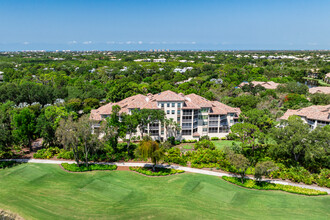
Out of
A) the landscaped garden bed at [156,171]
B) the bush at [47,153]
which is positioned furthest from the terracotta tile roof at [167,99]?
the landscaped garden bed at [156,171]

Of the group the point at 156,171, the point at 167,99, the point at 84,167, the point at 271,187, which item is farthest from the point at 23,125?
the point at 271,187

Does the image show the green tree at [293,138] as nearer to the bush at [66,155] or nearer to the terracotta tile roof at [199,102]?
the terracotta tile roof at [199,102]

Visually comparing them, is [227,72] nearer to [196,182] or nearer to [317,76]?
[317,76]

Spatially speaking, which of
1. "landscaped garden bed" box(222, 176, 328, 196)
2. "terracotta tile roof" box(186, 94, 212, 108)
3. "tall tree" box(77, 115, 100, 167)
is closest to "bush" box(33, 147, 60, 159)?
"tall tree" box(77, 115, 100, 167)

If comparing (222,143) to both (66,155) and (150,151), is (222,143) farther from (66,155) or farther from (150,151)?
(66,155)

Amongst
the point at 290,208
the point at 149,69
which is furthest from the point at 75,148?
the point at 149,69

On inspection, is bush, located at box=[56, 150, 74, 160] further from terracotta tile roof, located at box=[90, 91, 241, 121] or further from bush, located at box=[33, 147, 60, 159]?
terracotta tile roof, located at box=[90, 91, 241, 121]
